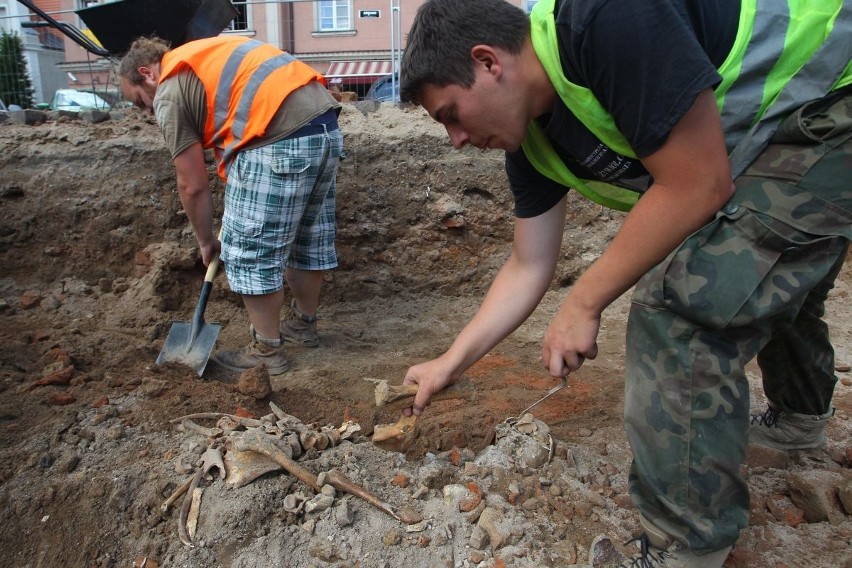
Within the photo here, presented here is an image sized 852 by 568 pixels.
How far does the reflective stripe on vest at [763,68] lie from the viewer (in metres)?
1.40

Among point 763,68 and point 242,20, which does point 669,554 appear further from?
point 242,20

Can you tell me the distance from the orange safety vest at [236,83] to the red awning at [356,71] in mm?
6695

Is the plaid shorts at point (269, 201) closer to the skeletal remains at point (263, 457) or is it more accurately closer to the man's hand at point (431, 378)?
the skeletal remains at point (263, 457)

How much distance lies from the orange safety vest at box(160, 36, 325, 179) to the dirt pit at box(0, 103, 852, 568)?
4.18 feet

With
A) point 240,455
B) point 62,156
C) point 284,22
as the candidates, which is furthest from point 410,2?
point 240,455

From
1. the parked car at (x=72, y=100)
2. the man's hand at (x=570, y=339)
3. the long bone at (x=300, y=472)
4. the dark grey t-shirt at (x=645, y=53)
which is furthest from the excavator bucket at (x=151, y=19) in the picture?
the parked car at (x=72, y=100)

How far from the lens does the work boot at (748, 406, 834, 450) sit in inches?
90.0

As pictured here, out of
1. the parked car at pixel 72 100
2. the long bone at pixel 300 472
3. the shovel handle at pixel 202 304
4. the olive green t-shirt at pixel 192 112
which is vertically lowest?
the parked car at pixel 72 100

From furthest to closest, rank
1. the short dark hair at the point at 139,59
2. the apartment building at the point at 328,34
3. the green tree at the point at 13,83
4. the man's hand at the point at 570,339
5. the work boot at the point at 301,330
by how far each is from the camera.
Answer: the green tree at the point at 13,83, the apartment building at the point at 328,34, the work boot at the point at 301,330, the short dark hair at the point at 139,59, the man's hand at the point at 570,339

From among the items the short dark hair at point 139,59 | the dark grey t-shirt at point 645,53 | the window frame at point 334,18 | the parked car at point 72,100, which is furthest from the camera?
the window frame at point 334,18

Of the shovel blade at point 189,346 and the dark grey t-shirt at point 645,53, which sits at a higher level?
the dark grey t-shirt at point 645,53

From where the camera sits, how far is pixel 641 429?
150cm

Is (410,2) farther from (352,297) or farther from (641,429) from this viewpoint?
(641,429)

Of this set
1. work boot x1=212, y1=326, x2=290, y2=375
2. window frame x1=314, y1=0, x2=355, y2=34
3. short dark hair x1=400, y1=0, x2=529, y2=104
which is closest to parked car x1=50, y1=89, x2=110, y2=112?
window frame x1=314, y1=0, x2=355, y2=34
